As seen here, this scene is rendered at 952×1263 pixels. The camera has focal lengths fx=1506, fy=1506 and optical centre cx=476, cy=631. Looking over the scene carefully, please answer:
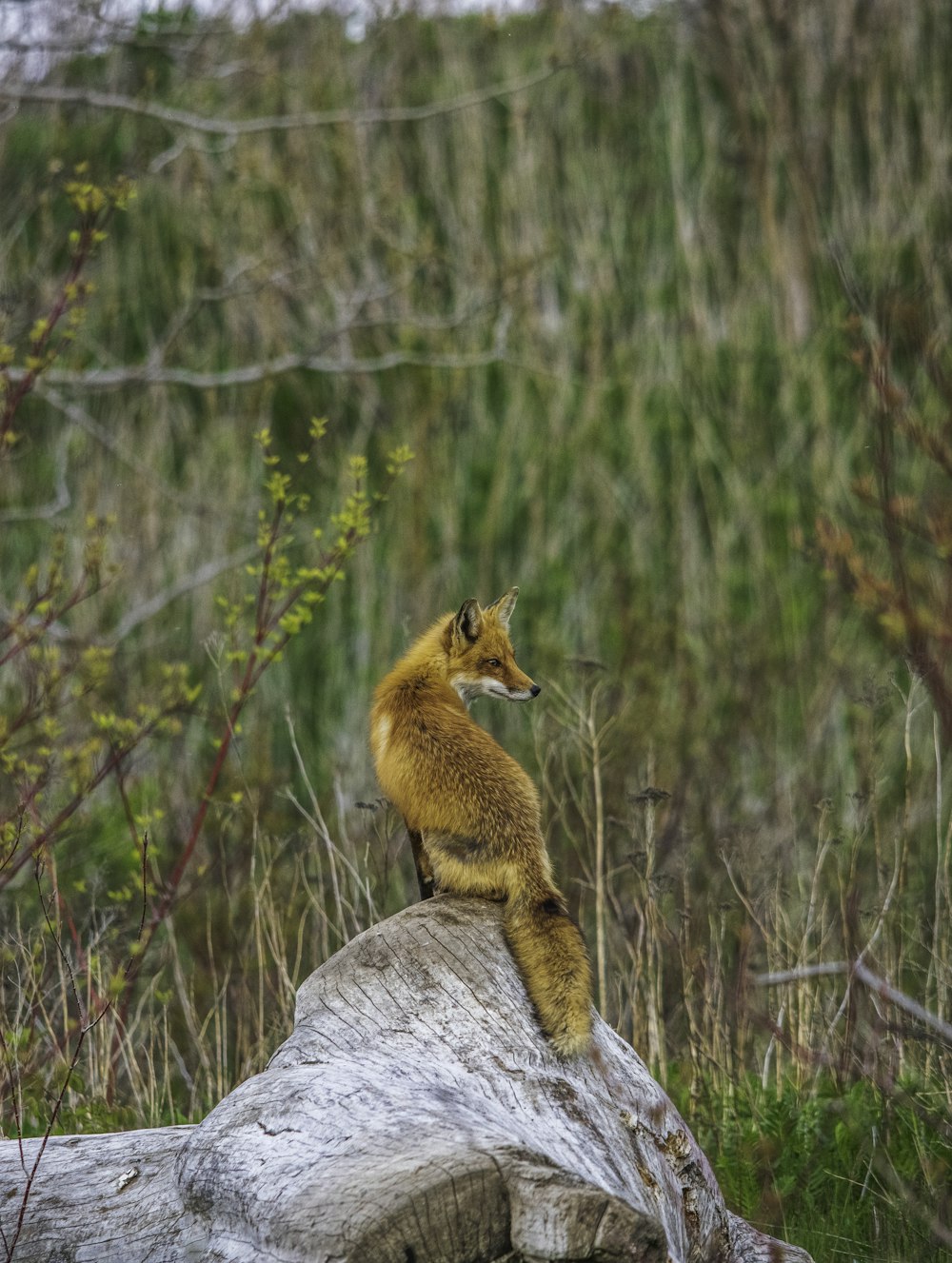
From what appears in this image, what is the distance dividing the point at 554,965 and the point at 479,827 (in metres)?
0.48

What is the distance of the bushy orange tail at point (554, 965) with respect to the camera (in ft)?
11.3

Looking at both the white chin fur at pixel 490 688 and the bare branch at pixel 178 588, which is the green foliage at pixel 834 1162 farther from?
the bare branch at pixel 178 588

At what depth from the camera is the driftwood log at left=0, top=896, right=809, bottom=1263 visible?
8.67 feet

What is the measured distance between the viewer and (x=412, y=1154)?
106 inches

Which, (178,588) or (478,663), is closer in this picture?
(478,663)

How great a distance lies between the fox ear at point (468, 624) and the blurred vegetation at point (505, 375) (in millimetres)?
2978

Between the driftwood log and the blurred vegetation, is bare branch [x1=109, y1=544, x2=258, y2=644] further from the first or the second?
the driftwood log

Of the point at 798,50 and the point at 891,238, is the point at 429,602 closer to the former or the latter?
the point at 891,238

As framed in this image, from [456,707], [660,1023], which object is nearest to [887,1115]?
[660,1023]

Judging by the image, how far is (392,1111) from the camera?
288 cm

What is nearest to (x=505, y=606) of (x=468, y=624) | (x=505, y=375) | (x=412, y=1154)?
(x=468, y=624)

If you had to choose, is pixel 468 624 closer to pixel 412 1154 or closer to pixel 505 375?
pixel 412 1154

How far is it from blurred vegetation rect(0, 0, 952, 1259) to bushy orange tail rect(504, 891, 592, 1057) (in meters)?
3.85

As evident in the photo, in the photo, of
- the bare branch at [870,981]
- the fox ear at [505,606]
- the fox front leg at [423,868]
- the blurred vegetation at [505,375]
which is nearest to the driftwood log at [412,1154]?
the fox front leg at [423,868]
